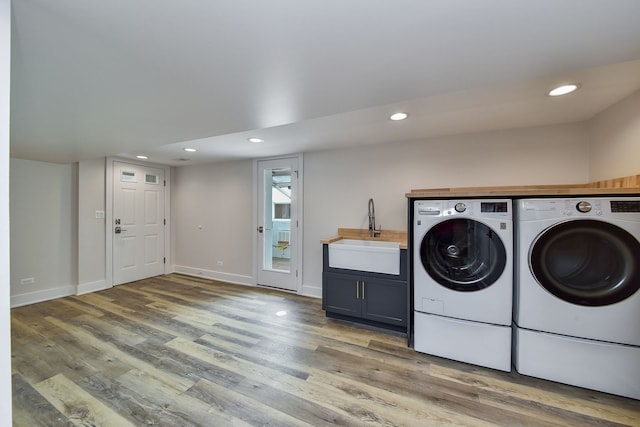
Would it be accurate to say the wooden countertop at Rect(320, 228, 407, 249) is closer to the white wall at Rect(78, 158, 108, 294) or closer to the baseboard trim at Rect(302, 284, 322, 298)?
the baseboard trim at Rect(302, 284, 322, 298)

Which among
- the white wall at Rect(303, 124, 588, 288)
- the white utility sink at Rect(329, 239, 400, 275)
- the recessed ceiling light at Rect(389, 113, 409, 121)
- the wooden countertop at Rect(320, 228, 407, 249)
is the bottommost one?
the white utility sink at Rect(329, 239, 400, 275)

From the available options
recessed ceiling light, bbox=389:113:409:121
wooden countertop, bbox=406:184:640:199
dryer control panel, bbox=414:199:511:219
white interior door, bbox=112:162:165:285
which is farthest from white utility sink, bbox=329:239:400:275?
white interior door, bbox=112:162:165:285

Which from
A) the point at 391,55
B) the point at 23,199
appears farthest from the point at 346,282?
the point at 23,199

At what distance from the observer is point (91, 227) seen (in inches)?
149

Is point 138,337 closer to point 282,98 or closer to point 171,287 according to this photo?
point 171,287

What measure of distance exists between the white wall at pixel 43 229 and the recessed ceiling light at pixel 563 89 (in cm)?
577

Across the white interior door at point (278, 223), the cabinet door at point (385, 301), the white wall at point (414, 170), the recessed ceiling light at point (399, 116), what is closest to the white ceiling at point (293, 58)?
the recessed ceiling light at point (399, 116)

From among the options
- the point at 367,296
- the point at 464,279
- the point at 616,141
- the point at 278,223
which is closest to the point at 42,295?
the point at 278,223

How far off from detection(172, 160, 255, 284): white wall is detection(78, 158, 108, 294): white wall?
1177 millimetres

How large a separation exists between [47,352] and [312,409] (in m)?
2.45

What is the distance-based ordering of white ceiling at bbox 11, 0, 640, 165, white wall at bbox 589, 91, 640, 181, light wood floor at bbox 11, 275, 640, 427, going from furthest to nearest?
1. white wall at bbox 589, 91, 640, 181
2. light wood floor at bbox 11, 275, 640, 427
3. white ceiling at bbox 11, 0, 640, 165

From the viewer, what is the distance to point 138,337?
2406mm

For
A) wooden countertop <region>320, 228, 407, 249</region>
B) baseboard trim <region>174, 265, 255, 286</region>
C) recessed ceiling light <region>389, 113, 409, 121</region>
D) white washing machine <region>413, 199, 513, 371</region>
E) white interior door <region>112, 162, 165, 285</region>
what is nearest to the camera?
white washing machine <region>413, 199, 513, 371</region>

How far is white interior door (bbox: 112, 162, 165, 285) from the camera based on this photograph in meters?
4.09
